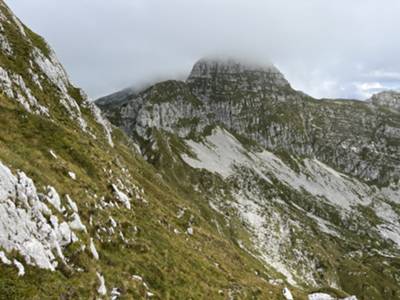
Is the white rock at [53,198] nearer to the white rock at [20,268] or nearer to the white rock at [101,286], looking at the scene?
the white rock at [101,286]

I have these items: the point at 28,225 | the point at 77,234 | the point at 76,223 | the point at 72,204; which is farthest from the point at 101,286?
the point at 72,204

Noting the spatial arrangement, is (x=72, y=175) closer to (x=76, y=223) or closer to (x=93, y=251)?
(x=76, y=223)

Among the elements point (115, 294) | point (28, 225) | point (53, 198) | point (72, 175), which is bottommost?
point (115, 294)

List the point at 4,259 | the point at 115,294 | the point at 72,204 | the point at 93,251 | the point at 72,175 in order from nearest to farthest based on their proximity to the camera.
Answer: the point at 4,259
the point at 115,294
the point at 93,251
the point at 72,204
the point at 72,175

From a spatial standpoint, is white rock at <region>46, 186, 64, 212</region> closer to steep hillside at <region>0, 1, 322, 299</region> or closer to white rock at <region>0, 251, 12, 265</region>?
steep hillside at <region>0, 1, 322, 299</region>

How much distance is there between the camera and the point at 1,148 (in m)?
22.5

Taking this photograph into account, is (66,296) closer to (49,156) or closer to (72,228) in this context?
(72,228)

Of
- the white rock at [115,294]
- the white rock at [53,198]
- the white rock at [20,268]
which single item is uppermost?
the white rock at [53,198]

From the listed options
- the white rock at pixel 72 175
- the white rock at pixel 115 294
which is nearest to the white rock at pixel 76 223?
the white rock at pixel 115 294

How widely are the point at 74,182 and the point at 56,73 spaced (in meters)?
55.0

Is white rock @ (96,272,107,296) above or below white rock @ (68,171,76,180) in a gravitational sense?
below

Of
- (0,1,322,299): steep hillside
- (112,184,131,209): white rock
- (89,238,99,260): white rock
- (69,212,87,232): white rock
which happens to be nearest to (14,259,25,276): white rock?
(0,1,322,299): steep hillside

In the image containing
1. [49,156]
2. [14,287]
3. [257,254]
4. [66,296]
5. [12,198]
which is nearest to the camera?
[14,287]

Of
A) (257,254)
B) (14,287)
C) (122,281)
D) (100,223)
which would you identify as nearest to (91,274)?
(122,281)
